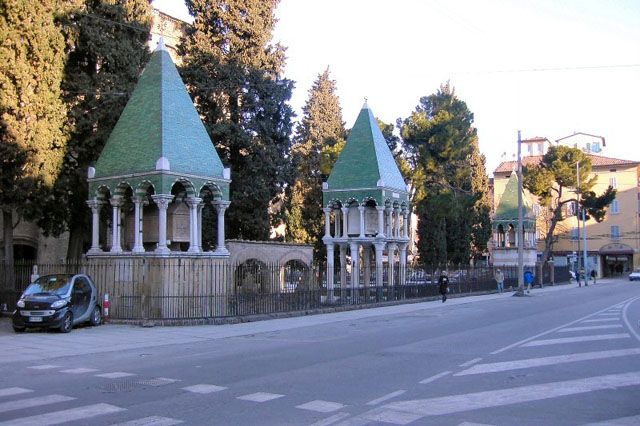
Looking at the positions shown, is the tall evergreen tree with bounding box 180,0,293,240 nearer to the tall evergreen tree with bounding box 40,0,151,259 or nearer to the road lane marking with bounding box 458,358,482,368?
the tall evergreen tree with bounding box 40,0,151,259

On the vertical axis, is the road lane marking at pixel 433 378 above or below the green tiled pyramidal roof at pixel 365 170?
below

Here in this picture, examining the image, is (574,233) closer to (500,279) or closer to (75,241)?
(500,279)

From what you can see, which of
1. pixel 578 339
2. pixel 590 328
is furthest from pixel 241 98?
pixel 578 339

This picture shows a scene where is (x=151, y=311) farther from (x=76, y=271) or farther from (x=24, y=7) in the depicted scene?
(x=24, y=7)

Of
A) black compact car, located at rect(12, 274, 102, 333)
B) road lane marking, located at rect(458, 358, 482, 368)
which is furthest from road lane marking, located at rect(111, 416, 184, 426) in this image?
black compact car, located at rect(12, 274, 102, 333)

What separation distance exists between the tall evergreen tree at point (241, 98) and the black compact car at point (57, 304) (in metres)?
13.0

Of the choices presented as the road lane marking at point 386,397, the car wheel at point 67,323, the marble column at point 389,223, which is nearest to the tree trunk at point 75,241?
the car wheel at point 67,323

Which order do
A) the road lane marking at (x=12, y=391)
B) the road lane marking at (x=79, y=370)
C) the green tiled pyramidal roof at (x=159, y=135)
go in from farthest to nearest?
the green tiled pyramidal roof at (x=159, y=135) → the road lane marking at (x=79, y=370) → the road lane marking at (x=12, y=391)

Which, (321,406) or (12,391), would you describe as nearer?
(321,406)

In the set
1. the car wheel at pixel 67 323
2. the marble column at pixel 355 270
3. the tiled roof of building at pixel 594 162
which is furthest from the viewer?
the tiled roof of building at pixel 594 162

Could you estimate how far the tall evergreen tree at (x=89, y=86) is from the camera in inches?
955

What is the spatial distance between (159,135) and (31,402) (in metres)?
14.4

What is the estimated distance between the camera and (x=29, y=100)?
21781mm

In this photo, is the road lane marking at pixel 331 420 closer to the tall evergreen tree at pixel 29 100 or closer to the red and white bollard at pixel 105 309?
the red and white bollard at pixel 105 309
